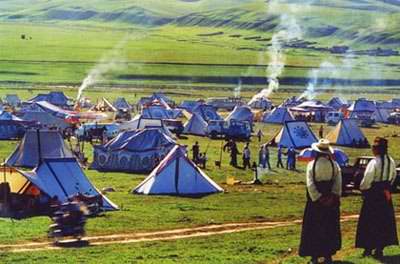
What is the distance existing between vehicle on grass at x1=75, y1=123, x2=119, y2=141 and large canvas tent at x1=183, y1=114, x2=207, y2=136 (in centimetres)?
774

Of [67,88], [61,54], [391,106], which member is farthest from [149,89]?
[61,54]

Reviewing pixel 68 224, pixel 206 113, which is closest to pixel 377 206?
pixel 68 224

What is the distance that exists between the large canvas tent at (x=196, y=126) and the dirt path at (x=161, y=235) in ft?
121

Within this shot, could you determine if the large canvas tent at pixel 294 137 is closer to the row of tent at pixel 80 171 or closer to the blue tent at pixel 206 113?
the row of tent at pixel 80 171

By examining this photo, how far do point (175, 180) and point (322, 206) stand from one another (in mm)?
15580

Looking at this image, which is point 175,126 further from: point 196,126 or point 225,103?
point 225,103

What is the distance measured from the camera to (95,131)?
182 ft

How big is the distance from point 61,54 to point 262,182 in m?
159

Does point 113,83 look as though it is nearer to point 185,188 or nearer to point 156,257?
point 185,188

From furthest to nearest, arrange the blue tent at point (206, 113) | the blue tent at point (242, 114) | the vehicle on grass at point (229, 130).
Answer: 1. the blue tent at point (242, 114)
2. the blue tent at point (206, 113)
3. the vehicle on grass at point (229, 130)

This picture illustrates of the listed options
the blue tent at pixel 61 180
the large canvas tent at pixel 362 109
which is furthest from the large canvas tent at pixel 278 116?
the blue tent at pixel 61 180

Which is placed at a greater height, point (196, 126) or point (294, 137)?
point (294, 137)

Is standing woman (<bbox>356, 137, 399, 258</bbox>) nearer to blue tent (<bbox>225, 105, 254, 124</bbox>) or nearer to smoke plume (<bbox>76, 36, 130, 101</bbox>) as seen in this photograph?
blue tent (<bbox>225, 105, 254, 124</bbox>)

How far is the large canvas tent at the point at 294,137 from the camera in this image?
5147 cm
